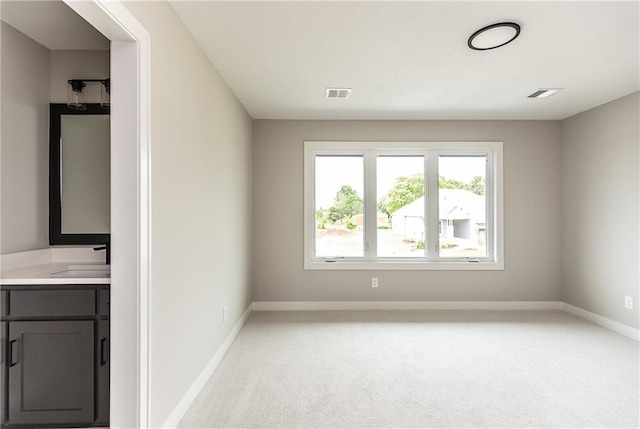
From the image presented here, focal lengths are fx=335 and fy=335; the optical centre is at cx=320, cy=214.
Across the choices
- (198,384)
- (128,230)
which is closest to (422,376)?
A: (198,384)

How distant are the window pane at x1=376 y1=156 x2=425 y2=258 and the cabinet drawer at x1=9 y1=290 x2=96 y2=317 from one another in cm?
342

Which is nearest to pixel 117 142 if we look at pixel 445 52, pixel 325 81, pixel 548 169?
pixel 325 81

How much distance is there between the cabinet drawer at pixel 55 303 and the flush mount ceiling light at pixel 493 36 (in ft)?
9.36

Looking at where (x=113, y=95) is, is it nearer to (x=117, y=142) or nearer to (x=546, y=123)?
(x=117, y=142)

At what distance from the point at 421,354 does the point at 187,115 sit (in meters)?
2.75

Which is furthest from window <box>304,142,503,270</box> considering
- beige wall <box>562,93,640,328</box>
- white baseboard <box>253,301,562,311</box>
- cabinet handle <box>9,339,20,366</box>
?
cabinet handle <box>9,339,20,366</box>

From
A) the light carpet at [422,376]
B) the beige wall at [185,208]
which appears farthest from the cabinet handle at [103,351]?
the light carpet at [422,376]

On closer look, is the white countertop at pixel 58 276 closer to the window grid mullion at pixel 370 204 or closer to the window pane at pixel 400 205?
the window grid mullion at pixel 370 204

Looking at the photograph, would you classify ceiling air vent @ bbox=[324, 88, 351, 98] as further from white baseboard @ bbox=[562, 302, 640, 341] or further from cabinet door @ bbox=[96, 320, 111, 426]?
white baseboard @ bbox=[562, 302, 640, 341]

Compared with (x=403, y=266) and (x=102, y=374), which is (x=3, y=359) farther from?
(x=403, y=266)

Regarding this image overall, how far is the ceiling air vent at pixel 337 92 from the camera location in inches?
129

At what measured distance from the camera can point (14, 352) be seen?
5.83ft

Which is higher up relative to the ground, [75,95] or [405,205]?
[75,95]

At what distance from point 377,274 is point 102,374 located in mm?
3265
